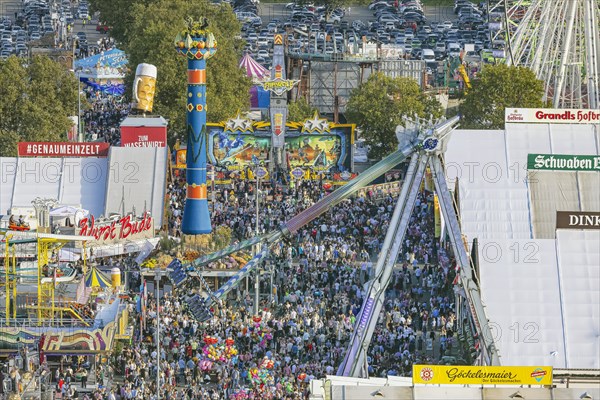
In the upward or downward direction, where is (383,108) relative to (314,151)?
upward

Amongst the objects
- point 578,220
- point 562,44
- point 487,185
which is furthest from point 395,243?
point 562,44

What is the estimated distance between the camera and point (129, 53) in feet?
509

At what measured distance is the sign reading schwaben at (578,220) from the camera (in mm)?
96875

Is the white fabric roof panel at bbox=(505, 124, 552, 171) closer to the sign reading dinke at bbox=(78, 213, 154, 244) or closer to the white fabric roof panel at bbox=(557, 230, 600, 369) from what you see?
the white fabric roof panel at bbox=(557, 230, 600, 369)

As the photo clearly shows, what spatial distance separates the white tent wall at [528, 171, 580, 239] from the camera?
108 m

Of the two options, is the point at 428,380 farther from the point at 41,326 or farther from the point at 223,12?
the point at 223,12

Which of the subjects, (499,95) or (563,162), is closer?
(563,162)

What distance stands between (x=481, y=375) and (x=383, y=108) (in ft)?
223

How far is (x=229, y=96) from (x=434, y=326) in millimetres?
46267

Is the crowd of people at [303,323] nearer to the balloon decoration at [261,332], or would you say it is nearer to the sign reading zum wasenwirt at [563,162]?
the balloon decoration at [261,332]

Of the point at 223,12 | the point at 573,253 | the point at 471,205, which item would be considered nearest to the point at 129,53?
the point at 223,12

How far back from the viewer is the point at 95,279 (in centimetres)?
10169

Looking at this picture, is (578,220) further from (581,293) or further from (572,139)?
(572,139)

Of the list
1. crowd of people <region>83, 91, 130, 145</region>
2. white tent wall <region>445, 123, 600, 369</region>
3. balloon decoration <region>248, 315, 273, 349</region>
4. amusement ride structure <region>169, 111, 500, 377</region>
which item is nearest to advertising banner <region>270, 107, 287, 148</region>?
crowd of people <region>83, 91, 130, 145</region>
